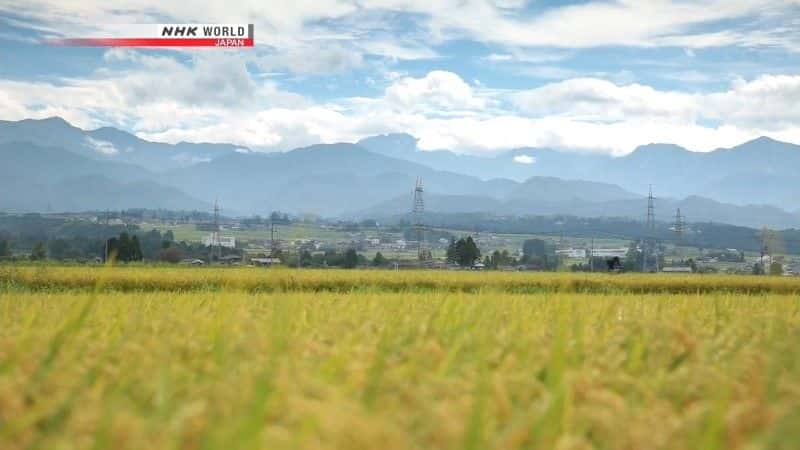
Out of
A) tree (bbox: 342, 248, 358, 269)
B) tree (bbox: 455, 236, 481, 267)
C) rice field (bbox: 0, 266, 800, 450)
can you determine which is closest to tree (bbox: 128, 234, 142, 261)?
tree (bbox: 342, 248, 358, 269)

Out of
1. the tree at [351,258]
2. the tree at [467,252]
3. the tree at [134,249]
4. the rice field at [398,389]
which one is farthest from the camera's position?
the tree at [467,252]

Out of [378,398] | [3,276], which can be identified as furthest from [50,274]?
[378,398]

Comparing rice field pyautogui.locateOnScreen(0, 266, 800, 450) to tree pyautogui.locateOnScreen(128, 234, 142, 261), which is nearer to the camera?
rice field pyautogui.locateOnScreen(0, 266, 800, 450)

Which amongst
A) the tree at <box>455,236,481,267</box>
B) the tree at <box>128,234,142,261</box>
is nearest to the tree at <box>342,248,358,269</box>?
the tree at <box>455,236,481,267</box>

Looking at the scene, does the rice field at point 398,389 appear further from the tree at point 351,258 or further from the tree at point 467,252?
the tree at point 467,252

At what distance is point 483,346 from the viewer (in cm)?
321

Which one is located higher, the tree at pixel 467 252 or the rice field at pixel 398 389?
the rice field at pixel 398 389

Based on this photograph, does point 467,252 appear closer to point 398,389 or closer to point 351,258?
point 351,258

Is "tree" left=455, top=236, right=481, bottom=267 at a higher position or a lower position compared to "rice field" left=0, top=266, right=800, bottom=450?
lower

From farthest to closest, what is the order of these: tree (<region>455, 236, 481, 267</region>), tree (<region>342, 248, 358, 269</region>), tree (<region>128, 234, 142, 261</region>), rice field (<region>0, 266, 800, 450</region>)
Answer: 1. tree (<region>455, 236, 481, 267</region>)
2. tree (<region>128, 234, 142, 261</region>)
3. tree (<region>342, 248, 358, 269</region>)
4. rice field (<region>0, 266, 800, 450</region>)

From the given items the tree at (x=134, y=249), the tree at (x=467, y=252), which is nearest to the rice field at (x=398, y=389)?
the tree at (x=134, y=249)

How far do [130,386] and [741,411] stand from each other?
62.5 inches

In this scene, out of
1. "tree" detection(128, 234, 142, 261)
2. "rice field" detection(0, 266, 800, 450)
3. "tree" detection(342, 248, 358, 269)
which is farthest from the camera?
"tree" detection(128, 234, 142, 261)

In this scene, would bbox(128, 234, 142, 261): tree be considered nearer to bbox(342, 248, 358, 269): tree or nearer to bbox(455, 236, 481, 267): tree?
bbox(342, 248, 358, 269): tree
